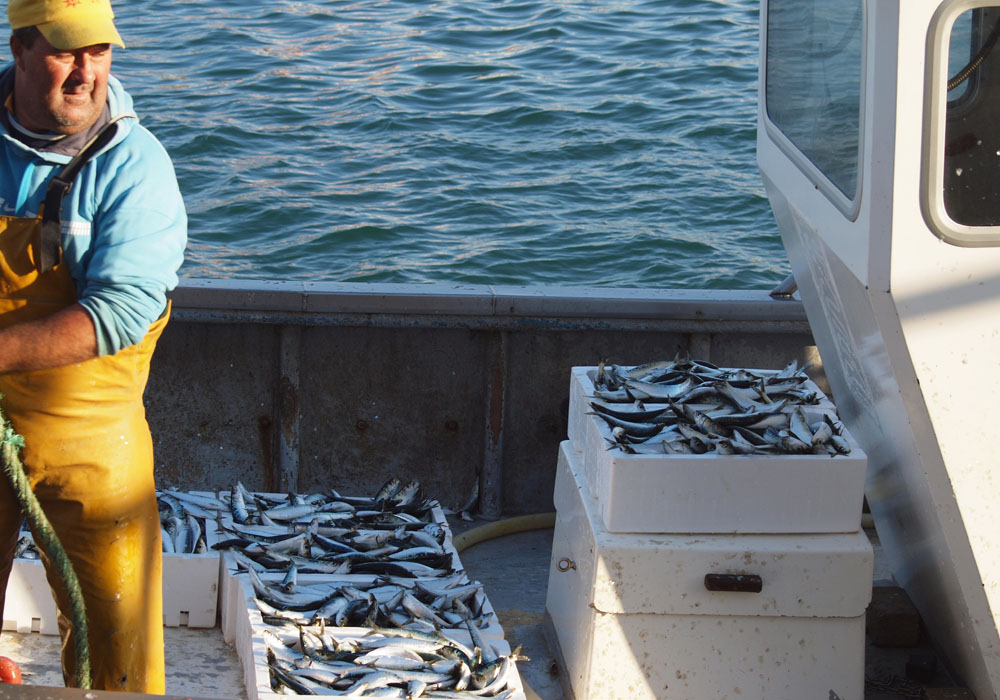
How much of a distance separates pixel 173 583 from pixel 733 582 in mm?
2088

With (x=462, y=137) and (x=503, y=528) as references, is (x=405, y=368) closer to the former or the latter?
(x=503, y=528)

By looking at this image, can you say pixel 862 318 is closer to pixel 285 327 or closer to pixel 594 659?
pixel 594 659

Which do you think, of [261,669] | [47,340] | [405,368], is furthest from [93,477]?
[405,368]

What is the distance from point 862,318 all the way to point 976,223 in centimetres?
50

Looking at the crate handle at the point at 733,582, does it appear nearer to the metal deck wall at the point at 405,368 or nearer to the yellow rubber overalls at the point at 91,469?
the yellow rubber overalls at the point at 91,469

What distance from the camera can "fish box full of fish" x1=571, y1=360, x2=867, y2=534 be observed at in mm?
3371

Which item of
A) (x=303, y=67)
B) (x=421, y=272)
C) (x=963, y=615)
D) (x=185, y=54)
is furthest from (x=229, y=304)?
(x=185, y=54)

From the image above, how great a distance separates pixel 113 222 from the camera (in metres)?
2.67

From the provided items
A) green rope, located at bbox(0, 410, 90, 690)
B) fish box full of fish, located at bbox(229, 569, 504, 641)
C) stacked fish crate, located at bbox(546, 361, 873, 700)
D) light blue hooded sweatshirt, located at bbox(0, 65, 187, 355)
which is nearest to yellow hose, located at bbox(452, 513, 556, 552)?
fish box full of fish, located at bbox(229, 569, 504, 641)

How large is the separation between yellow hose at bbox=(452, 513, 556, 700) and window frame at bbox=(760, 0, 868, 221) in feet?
7.02

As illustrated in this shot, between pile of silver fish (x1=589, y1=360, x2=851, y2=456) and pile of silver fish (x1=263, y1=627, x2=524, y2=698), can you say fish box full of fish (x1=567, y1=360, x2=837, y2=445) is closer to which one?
pile of silver fish (x1=589, y1=360, x2=851, y2=456)

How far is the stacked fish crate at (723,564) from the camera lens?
338 cm

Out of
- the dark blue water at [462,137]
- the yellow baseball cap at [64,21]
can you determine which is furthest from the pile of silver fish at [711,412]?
the dark blue water at [462,137]

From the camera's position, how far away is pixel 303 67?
14727 mm
